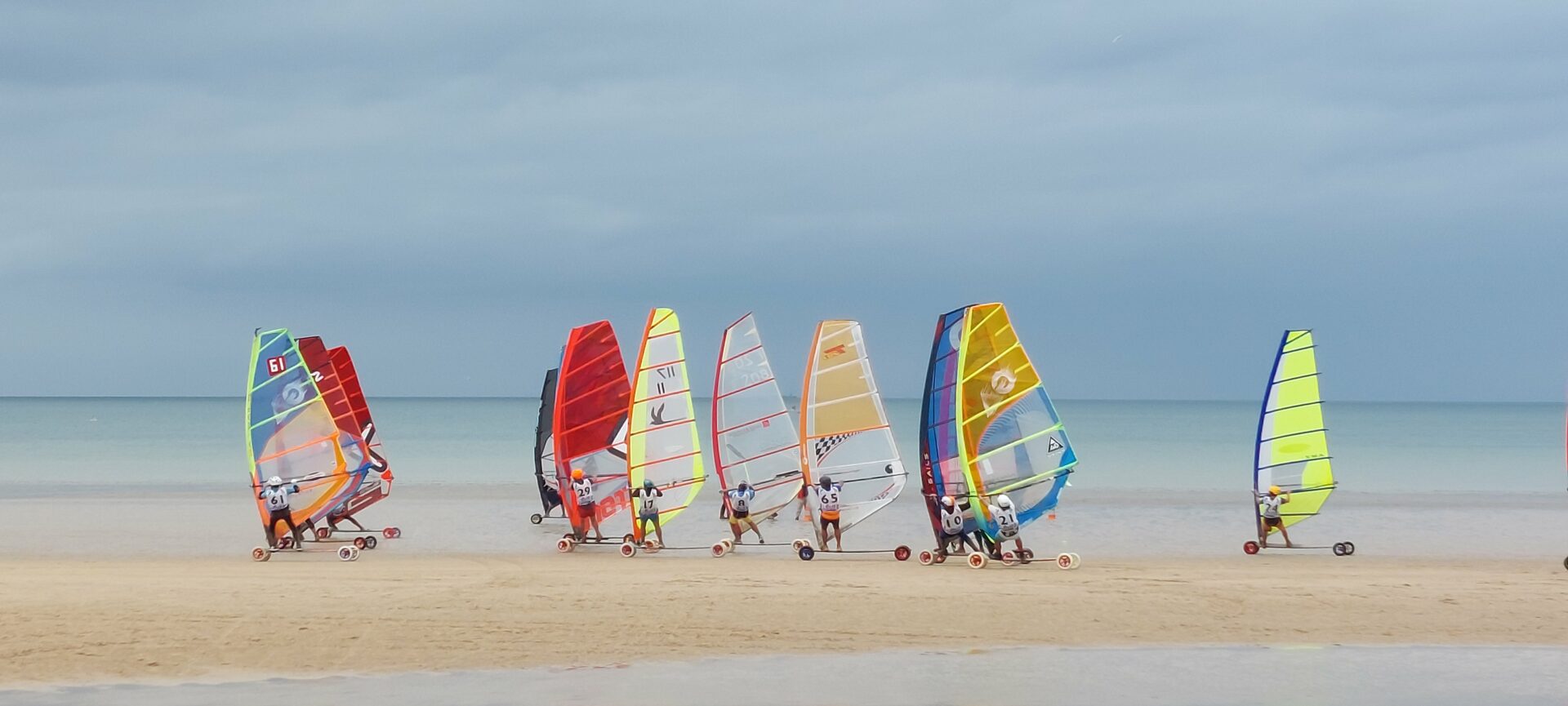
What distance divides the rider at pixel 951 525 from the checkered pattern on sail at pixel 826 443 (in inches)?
81.8

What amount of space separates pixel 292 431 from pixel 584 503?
3.50 meters

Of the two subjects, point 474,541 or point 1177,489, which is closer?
point 474,541

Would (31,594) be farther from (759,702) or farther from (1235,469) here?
(1235,469)

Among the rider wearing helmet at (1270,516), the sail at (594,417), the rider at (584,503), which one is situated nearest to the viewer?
the rider wearing helmet at (1270,516)

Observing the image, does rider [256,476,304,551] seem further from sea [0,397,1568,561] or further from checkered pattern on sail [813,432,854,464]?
checkered pattern on sail [813,432,854,464]

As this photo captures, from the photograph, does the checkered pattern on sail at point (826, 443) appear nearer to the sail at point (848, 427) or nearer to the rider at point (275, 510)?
the sail at point (848, 427)

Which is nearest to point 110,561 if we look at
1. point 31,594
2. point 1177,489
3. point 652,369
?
point 31,594

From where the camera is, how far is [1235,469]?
3684 cm

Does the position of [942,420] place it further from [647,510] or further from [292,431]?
[292,431]

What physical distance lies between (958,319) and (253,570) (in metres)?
7.56

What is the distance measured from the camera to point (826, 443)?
16719mm

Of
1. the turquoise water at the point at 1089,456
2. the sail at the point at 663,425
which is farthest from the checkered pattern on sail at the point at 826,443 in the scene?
the turquoise water at the point at 1089,456

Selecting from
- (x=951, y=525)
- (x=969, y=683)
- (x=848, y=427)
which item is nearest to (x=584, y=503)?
(x=848, y=427)

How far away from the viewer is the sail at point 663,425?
57.4 ft
